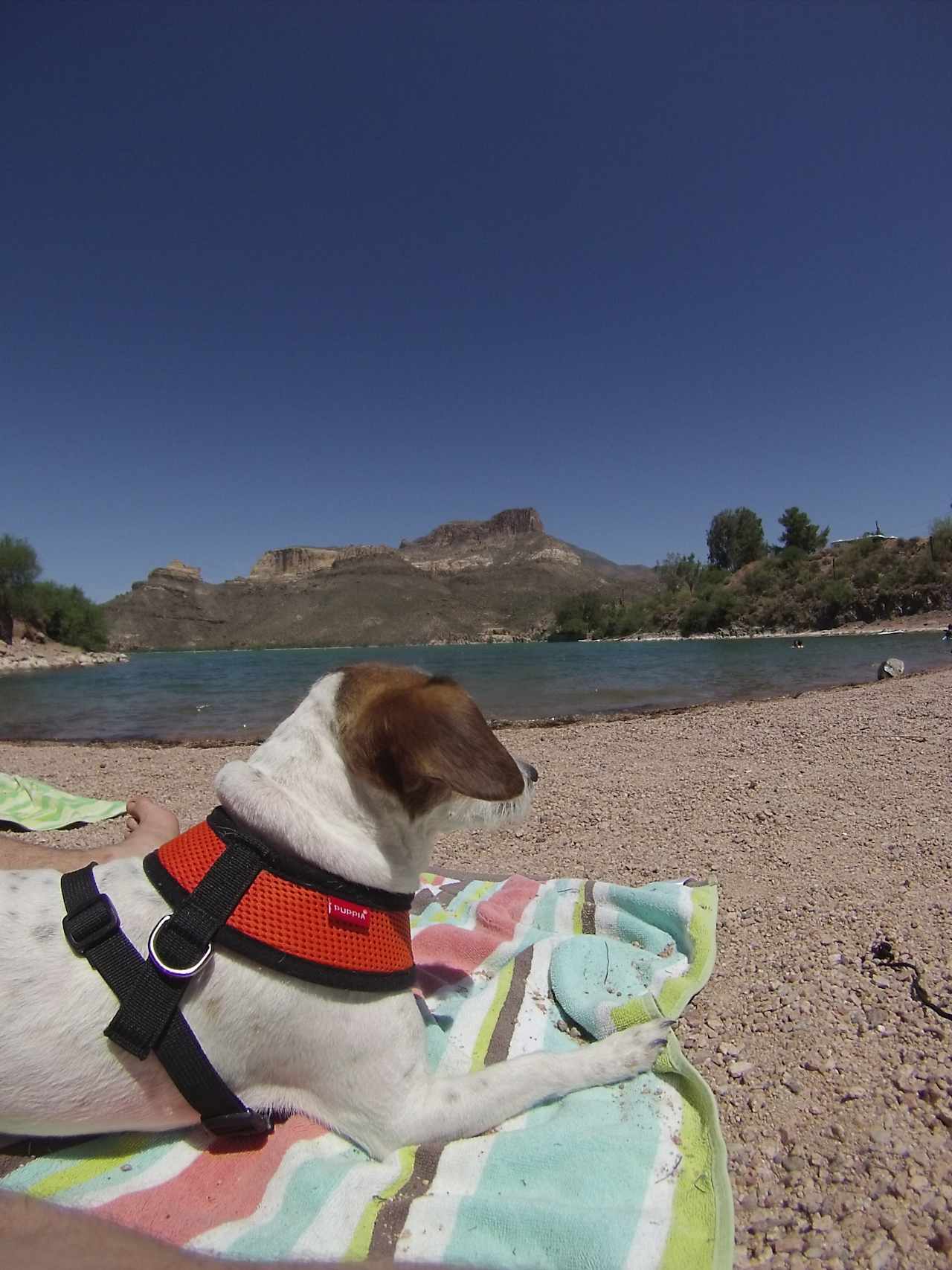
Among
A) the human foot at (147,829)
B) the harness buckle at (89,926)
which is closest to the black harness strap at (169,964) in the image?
the harness buckle at (89,926)

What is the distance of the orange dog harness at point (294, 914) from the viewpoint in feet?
5.62

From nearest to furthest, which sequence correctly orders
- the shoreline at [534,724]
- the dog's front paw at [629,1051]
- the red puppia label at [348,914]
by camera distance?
the red puppia label at [348,914], the dog's front paw at [629,1051], the shoreline at [534,724]

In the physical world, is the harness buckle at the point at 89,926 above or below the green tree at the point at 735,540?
below

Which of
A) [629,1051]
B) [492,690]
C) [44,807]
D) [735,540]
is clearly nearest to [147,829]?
[629,1051]

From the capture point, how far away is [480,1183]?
1749mm

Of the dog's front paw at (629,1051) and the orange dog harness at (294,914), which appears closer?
the orange dog harness at (294,914)

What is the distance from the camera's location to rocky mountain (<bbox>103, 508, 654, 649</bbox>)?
13825cm

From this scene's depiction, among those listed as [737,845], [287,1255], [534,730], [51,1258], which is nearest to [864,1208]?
[287,1255]

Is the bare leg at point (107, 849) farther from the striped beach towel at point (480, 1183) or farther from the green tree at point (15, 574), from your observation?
the green tree at point (15, 574)

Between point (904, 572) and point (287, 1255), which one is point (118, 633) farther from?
point (287, 1255)

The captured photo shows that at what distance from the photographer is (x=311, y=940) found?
1751 mm

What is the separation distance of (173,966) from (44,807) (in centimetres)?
631

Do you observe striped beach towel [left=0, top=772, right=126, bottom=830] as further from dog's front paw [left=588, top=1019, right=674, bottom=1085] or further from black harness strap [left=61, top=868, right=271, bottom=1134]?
dog's front paw [left=588, top=1019, right=674, bottom=1085]

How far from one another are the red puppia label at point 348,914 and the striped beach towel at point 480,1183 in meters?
0.67
